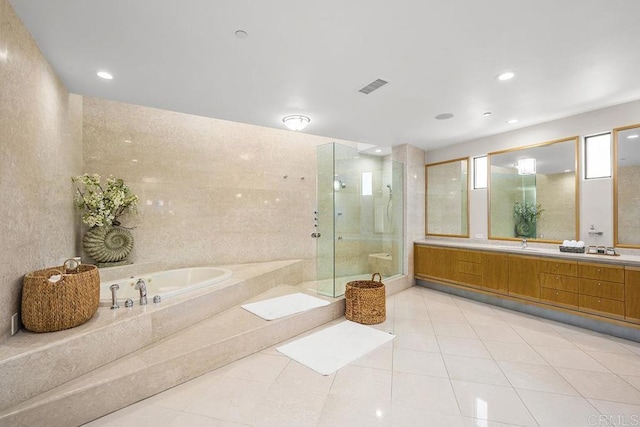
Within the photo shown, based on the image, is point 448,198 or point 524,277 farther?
point 448,198

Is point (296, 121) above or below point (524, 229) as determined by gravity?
above

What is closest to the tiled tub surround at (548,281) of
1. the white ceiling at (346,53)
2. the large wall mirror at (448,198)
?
the large wall mirror at (448,198)

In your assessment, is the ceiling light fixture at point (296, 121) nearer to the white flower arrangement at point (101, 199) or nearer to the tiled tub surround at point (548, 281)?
the white flower arrangement at point (101, 199)

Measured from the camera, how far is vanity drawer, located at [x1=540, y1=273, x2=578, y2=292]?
3.04 m

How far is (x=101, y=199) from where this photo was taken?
3094 millimetres

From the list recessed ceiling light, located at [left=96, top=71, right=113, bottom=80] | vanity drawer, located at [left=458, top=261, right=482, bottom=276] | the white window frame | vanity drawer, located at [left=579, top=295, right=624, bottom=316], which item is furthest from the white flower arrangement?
the white window frame

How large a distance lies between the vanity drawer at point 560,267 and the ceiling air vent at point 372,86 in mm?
2904

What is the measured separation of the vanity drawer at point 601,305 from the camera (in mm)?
2729

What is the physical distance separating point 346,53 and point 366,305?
2.58 m

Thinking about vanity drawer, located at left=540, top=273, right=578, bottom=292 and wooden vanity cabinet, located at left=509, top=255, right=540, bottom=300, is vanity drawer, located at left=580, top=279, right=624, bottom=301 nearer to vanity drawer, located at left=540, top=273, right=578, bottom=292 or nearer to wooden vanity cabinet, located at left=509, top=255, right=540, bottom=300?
vanity drawer, located at left=540, top=273, right=578, bottom=292

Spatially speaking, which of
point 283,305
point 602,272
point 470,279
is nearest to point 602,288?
point 602,272

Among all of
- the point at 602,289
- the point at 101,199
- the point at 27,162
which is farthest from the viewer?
the point at 101,199

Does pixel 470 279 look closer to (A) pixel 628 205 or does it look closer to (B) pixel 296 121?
(A) pixel 628 205

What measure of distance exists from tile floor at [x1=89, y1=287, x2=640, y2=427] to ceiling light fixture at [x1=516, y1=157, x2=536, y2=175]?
2133 millimetres
